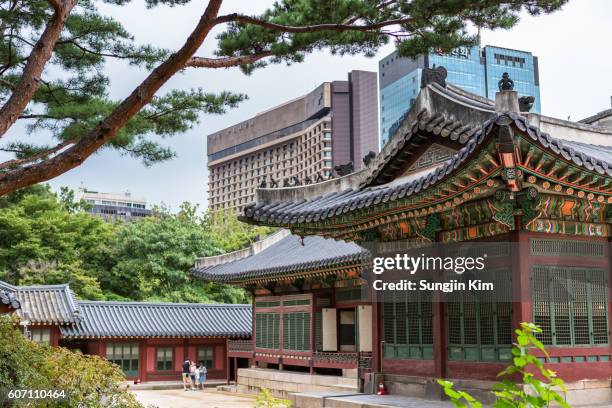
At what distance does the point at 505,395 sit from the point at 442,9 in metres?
7.57

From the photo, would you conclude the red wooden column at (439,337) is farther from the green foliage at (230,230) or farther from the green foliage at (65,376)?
the green foliage at (230,230)

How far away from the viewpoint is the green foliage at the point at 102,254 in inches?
1457

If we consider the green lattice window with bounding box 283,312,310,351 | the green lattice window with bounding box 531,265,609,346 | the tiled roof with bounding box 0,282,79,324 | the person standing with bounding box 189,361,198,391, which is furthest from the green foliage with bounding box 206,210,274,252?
the green lattice window with bounding box 531,265,609,346

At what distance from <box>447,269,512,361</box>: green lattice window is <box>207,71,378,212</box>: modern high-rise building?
7136cm

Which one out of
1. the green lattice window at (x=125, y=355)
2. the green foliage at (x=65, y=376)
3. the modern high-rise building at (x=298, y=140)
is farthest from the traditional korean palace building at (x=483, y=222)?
the modern high-rise building at (x=298, y=140)

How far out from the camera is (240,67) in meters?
11.2

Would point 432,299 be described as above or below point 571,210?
below

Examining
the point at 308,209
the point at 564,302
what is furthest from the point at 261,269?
the point at 564,302

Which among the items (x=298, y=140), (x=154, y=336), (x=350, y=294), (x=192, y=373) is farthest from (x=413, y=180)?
(x=298, y=140)

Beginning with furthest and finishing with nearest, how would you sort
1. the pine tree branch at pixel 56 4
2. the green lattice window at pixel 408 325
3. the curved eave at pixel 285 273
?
the curved eave at pixel 285 273
the green lattice window at pixel 408 325
the pine tree branch at pixel 56 4

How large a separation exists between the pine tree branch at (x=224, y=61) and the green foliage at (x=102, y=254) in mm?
28279

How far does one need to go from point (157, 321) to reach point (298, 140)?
82.3 metres

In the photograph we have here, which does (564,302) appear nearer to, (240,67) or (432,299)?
(432,299)

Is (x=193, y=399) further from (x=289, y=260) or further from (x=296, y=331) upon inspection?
(x=289, y=260)
